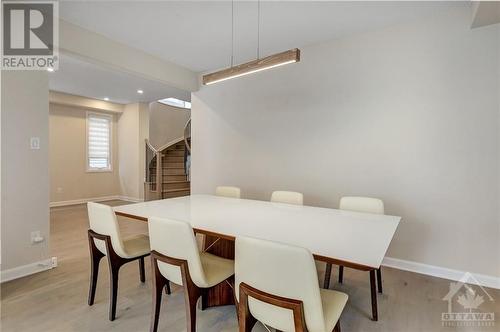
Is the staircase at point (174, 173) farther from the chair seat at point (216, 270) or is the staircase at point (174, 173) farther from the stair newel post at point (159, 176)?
the chair seat at point (216, 270)

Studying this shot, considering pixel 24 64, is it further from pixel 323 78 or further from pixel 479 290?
pixel 479 290

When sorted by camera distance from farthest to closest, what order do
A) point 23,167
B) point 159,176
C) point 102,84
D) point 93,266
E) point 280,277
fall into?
point 159,176, point 102,84, point 23,167, point 93,266, point 280,277

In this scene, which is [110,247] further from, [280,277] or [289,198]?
[289,198]

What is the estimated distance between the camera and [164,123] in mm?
8188

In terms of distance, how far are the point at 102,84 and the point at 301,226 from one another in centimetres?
520

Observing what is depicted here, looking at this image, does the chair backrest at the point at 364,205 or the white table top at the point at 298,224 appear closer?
the white table top at the point at 298,224

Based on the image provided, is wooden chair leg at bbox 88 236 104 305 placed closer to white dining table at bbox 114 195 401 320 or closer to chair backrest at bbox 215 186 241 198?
white dining table at bbox 114 195 401 320

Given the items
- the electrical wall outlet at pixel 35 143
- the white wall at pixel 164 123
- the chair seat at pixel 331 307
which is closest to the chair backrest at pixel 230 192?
the chair seat at pixel 331 307

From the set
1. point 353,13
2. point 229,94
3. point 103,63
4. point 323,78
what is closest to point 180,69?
point 229,94

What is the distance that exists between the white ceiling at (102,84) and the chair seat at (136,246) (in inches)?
110

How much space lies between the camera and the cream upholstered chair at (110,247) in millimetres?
1876

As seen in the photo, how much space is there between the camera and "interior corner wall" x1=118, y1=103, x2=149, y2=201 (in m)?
6.89

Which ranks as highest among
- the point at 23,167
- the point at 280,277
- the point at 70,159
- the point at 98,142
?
the point at 98,142

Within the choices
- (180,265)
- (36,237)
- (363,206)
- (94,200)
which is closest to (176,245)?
(180,265)
